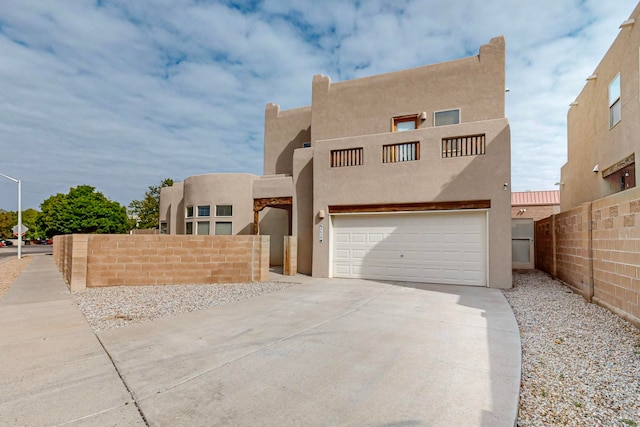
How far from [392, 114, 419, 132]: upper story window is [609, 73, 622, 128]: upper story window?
238 inches

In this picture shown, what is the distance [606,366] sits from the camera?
3861mm

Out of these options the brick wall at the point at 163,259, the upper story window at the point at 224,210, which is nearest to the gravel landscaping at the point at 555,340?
the brick wall at the point at 163,259

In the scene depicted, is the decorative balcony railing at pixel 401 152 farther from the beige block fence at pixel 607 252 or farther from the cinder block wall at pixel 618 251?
the cinder block wall at pixel 618 251

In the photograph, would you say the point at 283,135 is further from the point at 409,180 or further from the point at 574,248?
the point at 574,248

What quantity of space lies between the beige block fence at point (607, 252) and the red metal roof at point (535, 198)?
1712 centimetres

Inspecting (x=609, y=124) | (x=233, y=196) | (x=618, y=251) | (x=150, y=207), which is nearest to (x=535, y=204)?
(x=609, y=124)

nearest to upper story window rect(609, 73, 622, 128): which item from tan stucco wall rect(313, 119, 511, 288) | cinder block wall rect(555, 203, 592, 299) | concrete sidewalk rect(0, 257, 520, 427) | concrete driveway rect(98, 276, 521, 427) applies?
cinder block wall rect(555, 203, 592, 299)

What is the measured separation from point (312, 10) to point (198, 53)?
5.25m

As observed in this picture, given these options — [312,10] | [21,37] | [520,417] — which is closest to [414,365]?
[520,417]

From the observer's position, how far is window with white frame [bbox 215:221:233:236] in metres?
16.2

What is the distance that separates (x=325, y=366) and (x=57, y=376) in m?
2.91

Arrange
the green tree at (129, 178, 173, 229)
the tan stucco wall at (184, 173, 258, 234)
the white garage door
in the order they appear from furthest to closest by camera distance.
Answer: the green tree at (129, 178, 173, 229)
the tan stucco wall at (184, 173, 258, 234)
the white garage door

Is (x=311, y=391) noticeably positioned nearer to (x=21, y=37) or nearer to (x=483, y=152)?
(x=483, y=152)

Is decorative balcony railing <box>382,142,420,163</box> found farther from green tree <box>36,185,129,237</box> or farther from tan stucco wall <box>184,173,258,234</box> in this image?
green tree <box>36,185,129,237</box>
